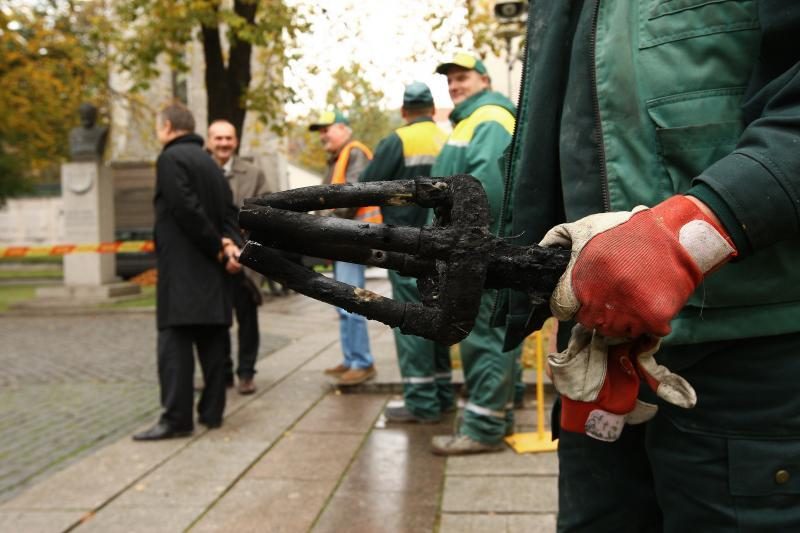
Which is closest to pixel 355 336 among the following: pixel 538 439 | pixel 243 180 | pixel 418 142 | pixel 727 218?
pixel 418 142

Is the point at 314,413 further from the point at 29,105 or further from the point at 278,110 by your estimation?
the point at 29,105

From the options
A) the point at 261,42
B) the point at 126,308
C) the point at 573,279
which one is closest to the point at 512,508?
the point at 573,279

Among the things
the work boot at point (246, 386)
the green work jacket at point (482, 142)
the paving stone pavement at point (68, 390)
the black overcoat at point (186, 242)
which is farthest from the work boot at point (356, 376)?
the green work jacket at point (482, 142)

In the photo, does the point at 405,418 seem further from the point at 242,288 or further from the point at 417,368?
the point at 242,288

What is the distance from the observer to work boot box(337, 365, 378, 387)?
247 inches

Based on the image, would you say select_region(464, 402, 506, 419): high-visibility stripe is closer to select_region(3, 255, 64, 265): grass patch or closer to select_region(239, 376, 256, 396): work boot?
select_region(239, 376, 256, 396): work boot

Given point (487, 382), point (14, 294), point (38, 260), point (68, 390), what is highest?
point (487, 382)

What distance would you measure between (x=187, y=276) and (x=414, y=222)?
1.50m

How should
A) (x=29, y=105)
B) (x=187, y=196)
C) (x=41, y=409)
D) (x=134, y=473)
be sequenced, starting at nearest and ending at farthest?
(x=134, y=473), (x=187, y=196), (x=41, y=409), (x=29, y=105)

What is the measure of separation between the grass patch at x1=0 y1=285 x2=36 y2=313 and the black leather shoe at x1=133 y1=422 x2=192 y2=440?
32.9 feet

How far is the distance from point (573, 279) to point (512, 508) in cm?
271

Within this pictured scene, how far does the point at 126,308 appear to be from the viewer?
1297 cm

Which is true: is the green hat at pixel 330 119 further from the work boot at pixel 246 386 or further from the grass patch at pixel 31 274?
the grass patch at pixel 31 274

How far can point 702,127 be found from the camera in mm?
1398
